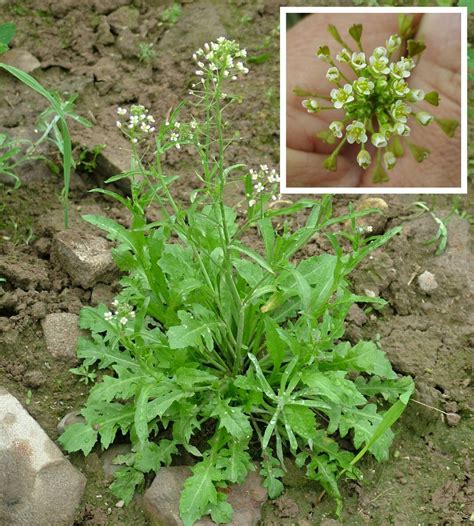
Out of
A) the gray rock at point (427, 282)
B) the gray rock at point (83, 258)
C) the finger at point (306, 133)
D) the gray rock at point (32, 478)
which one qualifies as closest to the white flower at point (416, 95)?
the finger at point (306, 133)

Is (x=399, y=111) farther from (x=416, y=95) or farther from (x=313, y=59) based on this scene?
(x=313, y=59)

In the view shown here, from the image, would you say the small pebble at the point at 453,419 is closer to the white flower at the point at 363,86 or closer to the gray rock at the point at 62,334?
the white flower at the point at 363,86

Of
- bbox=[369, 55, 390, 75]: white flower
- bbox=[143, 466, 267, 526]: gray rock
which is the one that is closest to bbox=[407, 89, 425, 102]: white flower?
bbox=[369, 55, 390, 75]: white flower

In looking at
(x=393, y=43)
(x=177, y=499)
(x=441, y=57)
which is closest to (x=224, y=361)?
(x=177, y=499)

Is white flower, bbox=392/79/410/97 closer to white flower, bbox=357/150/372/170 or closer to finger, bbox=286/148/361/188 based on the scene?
white flower, bbox=357/150/372/170

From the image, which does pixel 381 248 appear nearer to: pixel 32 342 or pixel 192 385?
pixel 192 385

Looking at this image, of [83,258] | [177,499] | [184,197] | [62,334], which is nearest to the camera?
[177,499]
